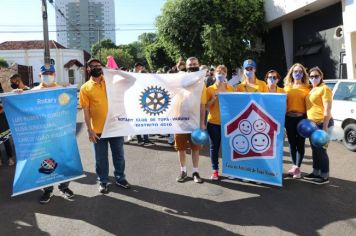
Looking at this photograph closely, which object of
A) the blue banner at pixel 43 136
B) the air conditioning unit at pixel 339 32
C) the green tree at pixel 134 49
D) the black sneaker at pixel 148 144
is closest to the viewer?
the blue banner at pixel 43 136

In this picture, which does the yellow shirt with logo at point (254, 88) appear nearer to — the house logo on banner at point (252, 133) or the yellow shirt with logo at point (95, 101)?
the house logo on banner at point (252, 133)

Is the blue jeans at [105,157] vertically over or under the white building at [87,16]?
under

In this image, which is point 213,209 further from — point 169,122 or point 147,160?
point 147,160

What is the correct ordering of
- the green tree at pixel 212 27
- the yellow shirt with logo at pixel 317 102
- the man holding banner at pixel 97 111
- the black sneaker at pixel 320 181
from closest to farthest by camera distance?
the man holding banner at pixel 97 111, the yellow shirt with logo at pixel 317 102, the black sneaker at pixel 320 181, the green tree at pixel 212 27

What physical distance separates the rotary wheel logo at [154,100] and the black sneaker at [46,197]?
187 centimetres

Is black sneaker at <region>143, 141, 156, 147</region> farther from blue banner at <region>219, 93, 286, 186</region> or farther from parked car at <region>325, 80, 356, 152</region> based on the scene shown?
parked car at <region>325, 80, 356, 152</region>

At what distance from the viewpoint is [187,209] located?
4980 mm

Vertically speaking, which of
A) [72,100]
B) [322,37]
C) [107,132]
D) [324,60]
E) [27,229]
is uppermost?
[322,37]

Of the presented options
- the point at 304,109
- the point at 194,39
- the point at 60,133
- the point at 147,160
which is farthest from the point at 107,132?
the point at 194,39

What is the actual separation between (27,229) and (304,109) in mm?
4329

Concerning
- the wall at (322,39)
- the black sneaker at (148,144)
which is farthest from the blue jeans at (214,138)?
the wall at (322,39)

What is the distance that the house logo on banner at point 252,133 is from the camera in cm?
569

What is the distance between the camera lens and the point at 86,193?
5.75 metres

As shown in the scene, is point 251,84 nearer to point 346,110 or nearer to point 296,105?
point 296,105
